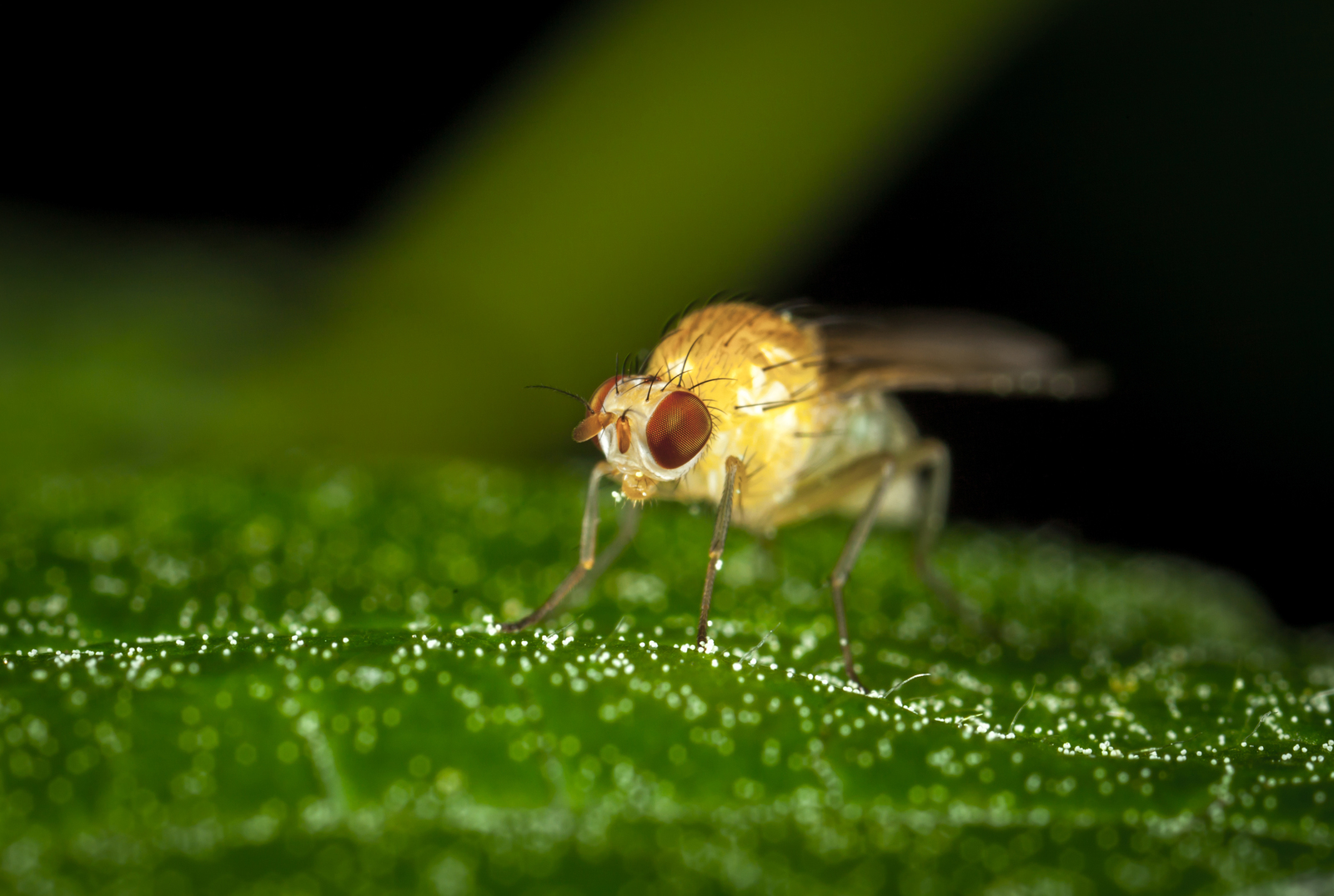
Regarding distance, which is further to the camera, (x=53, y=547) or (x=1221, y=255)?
(x=1221, y=255)

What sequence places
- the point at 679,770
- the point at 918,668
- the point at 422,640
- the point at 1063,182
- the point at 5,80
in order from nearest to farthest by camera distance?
the point at 679,770 → the point at 422,640 → the point at 918,668 → the point at 5,80 → the point at 1063,182

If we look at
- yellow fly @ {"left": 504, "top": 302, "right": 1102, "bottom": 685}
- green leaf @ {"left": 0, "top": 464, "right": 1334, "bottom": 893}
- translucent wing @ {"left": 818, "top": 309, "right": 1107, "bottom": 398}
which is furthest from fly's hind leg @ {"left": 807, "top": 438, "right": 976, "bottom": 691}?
translucent wing @ {"left": 818, "top": 309, "right": 1107, "bottom": 398}

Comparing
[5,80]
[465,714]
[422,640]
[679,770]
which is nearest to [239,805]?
[465,714]

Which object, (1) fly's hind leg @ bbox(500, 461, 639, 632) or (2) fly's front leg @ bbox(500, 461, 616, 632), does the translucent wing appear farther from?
(2) fly's front leg @ bbox(500, 461, 616, 632)

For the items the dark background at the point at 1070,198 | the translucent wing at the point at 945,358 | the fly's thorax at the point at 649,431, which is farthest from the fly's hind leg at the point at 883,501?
the dark background at the point at 1070,198

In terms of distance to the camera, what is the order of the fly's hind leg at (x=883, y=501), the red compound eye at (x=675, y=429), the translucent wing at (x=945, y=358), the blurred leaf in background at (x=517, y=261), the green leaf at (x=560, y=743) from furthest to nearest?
the blurred leaf in background at (x=517, y=261) → the translucent wing at (x=945, y=358) → the fly's hind leg at (x=883, y=501) → the red compound eye at (x=675, y=429) → the green leaf at (x=560, y=743)

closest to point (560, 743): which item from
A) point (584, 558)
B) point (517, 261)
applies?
point (584, 558)

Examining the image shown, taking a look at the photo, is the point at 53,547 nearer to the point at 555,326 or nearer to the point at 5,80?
the point at 555,326

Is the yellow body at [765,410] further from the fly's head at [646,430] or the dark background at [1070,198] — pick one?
the dark background at [1070,198]
